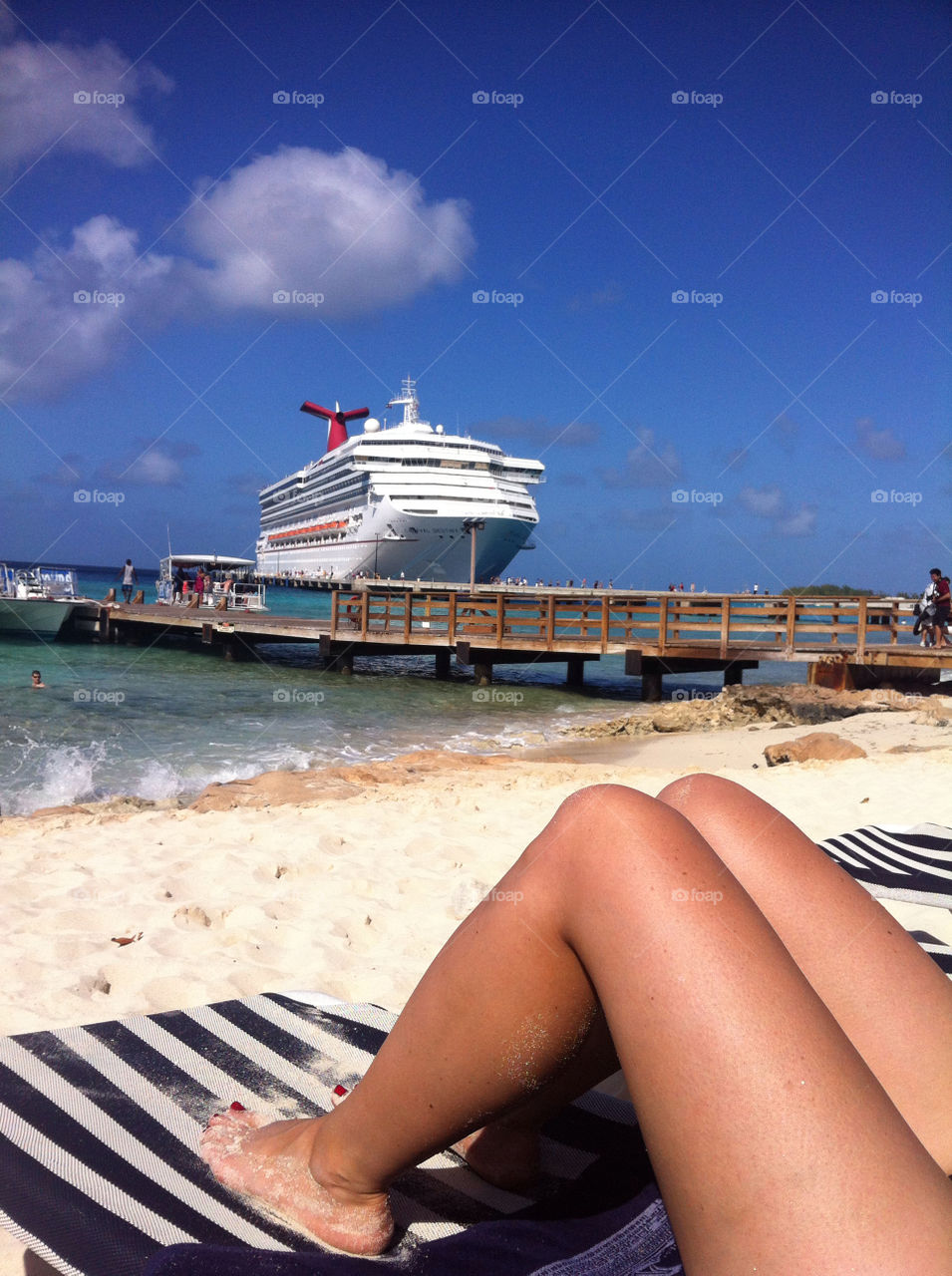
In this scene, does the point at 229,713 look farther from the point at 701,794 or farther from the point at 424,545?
the point at 424,545

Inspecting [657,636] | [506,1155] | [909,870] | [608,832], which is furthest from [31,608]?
[608,832]

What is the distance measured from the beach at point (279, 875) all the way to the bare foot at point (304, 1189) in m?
0.45

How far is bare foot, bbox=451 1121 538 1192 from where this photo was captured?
1.37 m

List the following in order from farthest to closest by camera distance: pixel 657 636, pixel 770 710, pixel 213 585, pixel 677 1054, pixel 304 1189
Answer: pixel 213 585 → pixel 657 636 → pixel 770 710 → pixel 304 1189 → pixel 677 1054

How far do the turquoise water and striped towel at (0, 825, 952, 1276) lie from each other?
608 cm

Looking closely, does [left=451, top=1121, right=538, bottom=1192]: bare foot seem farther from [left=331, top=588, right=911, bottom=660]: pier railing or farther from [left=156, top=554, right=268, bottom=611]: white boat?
[left=156, top=554, right=268, bottom=611]: white boat

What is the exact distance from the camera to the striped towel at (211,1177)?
1.15 m

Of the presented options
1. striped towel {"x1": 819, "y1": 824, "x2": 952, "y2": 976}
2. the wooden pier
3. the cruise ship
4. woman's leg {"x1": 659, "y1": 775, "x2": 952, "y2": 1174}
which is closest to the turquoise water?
the wooden pier

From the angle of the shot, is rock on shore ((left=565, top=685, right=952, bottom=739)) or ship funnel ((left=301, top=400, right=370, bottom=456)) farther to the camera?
ship funnel ((left=301, top=400, right=370, bottom=456))

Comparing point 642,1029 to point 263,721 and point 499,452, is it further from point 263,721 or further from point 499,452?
point 499,452

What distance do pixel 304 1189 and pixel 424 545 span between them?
43836 mm

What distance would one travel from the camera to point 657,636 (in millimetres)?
18172

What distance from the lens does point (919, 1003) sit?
41.9 inches

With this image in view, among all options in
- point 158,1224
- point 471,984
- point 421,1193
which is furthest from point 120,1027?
point 471,984
